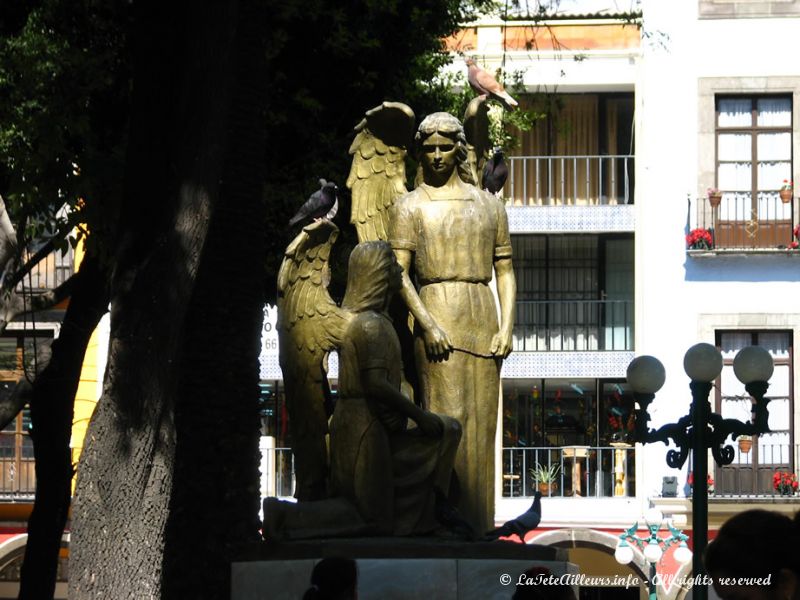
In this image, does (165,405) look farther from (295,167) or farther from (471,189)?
(295,167)

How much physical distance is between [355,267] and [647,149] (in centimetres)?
2355

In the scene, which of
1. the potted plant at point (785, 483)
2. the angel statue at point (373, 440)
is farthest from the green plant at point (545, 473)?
the angel statue at point (373, 440)

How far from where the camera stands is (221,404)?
52.2ft

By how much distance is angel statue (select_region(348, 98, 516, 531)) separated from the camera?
1112cm

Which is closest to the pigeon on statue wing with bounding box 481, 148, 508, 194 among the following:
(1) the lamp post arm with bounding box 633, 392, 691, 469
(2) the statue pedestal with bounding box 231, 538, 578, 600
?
(2) the statue pedestal with bounding box 231, 538, 578, 600

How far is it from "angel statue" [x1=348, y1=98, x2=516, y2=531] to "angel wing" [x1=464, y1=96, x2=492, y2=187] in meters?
0.31

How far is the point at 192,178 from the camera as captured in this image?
11422mm

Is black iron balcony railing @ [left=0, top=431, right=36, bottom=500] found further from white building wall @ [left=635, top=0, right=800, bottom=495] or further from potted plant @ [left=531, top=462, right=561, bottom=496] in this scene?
white building wall @ [left=635, top=0, right=800, bottom=495]

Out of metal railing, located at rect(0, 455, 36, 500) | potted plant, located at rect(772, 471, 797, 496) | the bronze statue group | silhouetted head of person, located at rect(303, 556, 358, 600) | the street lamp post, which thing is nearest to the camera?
silhouetted head of person, located at rect(303, 556, 358, 600)

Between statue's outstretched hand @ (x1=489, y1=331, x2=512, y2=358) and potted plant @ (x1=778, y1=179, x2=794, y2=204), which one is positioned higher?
potted plant @ (x1=778, y1=179, x2=794, y2=204)

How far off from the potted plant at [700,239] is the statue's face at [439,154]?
2236 cm

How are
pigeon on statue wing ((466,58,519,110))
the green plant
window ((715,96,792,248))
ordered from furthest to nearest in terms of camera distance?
1. the green plant
2. window ((715,96,792,248))
3. pigeon on statue wing ((466,58,519,110))

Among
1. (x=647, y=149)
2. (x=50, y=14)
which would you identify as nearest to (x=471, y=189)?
(x=50, y=14)

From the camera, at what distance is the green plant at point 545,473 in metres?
34.1
